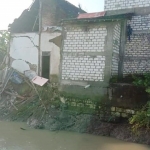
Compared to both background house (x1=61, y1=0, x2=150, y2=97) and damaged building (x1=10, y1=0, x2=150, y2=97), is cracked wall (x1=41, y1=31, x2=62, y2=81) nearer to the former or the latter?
damaged building (x1=10, y1=0, x2=150, y2=97)

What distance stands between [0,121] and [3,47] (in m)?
7.51

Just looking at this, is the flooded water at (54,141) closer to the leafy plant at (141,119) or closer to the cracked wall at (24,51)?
the leafy plant at (141,119)

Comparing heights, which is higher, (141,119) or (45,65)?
(45,65)

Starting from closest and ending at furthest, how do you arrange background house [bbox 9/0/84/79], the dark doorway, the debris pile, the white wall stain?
the debris pile, background house [bbox 9/0/84/79], the dark doorway, the white wall stain

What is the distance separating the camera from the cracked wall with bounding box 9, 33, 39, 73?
1077 cm

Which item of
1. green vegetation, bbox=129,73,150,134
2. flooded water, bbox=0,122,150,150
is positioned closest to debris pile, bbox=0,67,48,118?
flooded water, bbox=0,122,150,150

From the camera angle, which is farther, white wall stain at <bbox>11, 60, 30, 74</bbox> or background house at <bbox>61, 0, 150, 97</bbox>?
white wall stain at <bbox>11, 60, 30, 74</bbox>

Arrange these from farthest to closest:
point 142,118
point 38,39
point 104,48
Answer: point 38,39, point 104,48, point 142,118

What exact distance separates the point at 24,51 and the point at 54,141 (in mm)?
6765

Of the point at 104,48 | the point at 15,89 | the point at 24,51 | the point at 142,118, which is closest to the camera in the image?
the point at 142,118

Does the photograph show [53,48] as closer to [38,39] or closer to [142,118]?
[38,39]

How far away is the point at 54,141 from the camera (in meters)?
5.50

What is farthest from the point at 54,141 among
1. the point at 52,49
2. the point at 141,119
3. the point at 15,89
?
the point at 52,49

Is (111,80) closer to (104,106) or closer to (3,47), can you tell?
(104,106)
